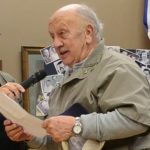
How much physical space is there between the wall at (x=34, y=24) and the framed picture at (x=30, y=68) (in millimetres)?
34

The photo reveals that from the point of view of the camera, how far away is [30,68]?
7.11 feet

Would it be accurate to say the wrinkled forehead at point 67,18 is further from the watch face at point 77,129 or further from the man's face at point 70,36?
the watch face at point 77,129

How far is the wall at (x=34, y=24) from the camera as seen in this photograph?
2.12m

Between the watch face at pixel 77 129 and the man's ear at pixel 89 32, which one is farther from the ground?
the man's ear at pixel 89 32

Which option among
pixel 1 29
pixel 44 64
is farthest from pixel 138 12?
pixel 1 29

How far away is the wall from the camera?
83.4 inches

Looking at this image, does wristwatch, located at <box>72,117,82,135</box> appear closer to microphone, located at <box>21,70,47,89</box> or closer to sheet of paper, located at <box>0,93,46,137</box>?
sheet of paper, located at <box>0,93,46,137</box>

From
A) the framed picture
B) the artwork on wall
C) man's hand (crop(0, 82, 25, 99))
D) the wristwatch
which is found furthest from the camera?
the artwork on wall

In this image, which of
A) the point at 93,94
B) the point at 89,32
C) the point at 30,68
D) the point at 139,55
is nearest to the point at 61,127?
the point at 93,94

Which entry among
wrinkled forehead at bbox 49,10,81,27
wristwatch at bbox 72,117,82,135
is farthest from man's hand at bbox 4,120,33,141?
wrinkled forehead at bbox 49,10,81,27

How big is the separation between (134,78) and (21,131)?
445mm

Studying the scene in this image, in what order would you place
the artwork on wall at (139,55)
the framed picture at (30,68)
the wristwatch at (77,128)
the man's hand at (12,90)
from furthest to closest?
the artwork on wall at (139,55)
the framed picture at (30,68)
the man's hand at (12,90)
the wristwatch at (77,128)

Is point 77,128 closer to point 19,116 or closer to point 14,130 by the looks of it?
point 19,116

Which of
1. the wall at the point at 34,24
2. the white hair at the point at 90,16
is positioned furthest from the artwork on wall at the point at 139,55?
the white hair at the point at 90,16
